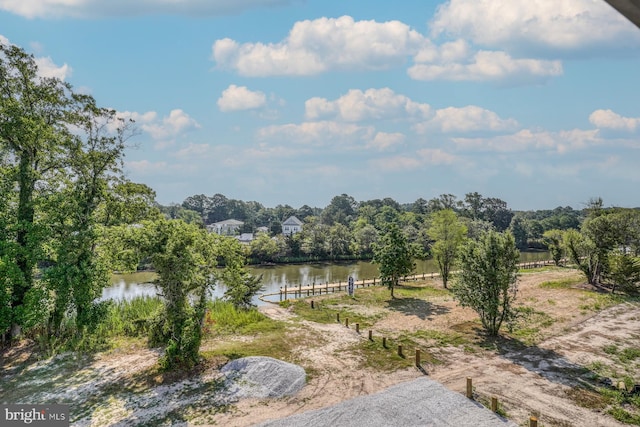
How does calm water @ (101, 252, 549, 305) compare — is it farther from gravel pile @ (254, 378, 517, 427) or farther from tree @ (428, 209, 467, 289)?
gravel pile @ (254, 378, 517, 427)

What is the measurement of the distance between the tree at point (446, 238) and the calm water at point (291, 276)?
742 cm

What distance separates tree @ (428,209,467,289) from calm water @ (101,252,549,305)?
7.42m

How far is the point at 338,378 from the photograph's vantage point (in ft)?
41.8

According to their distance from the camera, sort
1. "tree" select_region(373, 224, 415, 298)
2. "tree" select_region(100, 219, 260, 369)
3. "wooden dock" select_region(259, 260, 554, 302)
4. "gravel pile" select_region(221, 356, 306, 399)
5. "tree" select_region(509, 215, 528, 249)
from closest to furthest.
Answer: "gravel pile" select_region(221, 356, 306, 399), "tree" select_region(100, 219, 260, 369), "tree" select_region(373, 224, 415, 298), "wooden dock" select_region(259, 260, 554, 302), "tree" select_region(509, 215, 528, 249)

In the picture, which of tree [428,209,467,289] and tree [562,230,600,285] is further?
tree [428,209,467,289]

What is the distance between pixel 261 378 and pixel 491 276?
11.0m

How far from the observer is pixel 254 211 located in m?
116

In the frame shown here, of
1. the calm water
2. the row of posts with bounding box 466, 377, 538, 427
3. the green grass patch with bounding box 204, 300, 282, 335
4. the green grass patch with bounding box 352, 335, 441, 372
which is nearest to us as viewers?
the row of posts with bounding box 466, 377, 538, 427

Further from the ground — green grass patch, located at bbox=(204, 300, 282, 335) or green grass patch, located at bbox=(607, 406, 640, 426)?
green grass patch, located at bbox=(204, 300, 282, 335)

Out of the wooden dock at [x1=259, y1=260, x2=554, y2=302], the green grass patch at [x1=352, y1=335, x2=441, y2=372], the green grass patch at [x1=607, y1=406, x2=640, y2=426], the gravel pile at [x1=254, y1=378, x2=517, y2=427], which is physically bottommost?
the green grass patch at [x1=607, y1=406, x2=640, y2=426]

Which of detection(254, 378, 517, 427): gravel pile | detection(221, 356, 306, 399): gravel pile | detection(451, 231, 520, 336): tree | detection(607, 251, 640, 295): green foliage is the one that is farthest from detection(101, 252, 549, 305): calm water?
detection(254, 378, 517, 427): gravel pile

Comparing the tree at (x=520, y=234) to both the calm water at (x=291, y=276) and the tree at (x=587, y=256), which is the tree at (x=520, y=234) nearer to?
the calm water at (x=291, y=276)

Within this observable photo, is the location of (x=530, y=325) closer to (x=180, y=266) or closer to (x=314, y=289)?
(x=314, y=289)

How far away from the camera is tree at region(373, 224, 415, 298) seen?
81.9 feet
